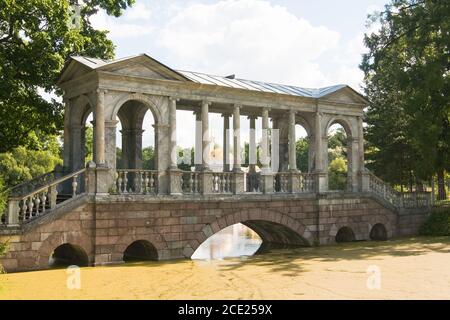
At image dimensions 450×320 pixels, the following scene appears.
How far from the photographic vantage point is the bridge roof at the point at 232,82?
643 inches

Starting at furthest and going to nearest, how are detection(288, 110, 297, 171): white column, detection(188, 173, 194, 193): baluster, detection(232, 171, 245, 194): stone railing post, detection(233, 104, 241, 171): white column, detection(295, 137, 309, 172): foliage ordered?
1. detection(295, 137, 309, 172): foliage
2. detection(288, 110, 297, 171): white column
3. detection(233, 104, 241, 171): white column
4. detection(232, 171, 245, 194): stone railing post
5. detection(188, 173, 194, 193): baluster

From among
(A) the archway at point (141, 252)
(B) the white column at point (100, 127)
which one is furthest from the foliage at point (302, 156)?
(B) the white column at point (100, 127)

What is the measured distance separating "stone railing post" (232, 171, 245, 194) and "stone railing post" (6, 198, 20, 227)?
767 cm

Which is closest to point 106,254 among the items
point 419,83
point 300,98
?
point 300,98

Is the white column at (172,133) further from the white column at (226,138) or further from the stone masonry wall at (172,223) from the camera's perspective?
the white column at (226,138)

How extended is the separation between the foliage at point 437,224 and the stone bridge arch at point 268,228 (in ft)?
23.1

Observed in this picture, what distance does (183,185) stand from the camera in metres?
17.8

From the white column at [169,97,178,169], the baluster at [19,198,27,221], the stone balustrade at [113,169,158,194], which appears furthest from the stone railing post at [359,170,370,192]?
the baluster at [19,198,27,221]

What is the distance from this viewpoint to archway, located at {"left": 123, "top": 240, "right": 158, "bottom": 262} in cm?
1641

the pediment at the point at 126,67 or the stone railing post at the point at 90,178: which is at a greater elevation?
the pediment at the point at 126,67

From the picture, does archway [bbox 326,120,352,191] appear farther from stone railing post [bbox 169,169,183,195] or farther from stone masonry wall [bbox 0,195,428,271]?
stone railing post [bbox 169,169,183,195]

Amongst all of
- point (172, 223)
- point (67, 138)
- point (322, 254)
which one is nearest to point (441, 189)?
point (322, 254)

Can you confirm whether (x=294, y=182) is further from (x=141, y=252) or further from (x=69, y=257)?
(x=69, y=257)
